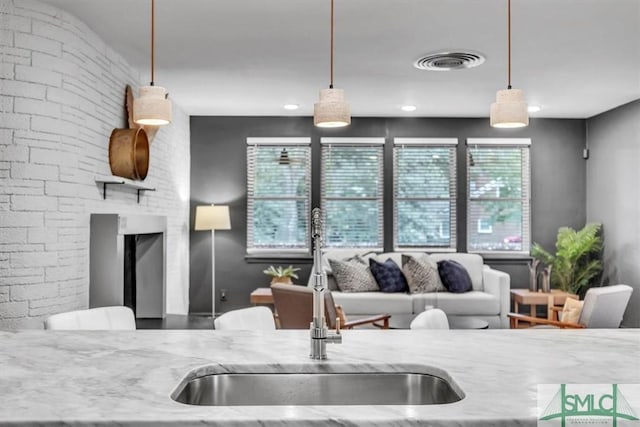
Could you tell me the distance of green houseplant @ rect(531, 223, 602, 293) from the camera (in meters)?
6.30

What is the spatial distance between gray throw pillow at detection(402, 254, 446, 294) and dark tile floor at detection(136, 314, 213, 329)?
7.27 ft

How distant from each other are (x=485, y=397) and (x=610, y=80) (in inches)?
182

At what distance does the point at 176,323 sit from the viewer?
477 cm

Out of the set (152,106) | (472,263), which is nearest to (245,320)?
(152,106)

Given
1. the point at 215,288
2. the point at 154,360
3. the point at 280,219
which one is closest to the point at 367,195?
the point at 280,219

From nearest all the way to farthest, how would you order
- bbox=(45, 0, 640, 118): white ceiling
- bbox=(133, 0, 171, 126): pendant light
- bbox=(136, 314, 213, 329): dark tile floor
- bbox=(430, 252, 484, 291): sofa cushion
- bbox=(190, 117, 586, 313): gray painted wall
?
1. bbox=(133, 0, 171, 126): pendant light
2. bbox=(45, 0, 640, 118): white ceiling
3. bbox=(136, 314, 213, 329): dark tile floor
4. bbox=(430, 252, 484, 291): sofa cushion
5. bbox=(190, 117, 586, 313): gray painted wall

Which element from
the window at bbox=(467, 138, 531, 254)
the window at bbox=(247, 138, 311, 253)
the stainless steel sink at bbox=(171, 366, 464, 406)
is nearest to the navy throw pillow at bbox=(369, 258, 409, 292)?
the window at bbox=(247, 138, 311, 253)

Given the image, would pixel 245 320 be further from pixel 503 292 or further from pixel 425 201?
pixel 425 201

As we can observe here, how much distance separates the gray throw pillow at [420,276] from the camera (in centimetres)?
590

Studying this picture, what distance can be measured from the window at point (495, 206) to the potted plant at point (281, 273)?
2189 millimetres

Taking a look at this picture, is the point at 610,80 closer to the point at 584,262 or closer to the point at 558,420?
the point at 584,262

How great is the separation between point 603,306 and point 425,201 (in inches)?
118

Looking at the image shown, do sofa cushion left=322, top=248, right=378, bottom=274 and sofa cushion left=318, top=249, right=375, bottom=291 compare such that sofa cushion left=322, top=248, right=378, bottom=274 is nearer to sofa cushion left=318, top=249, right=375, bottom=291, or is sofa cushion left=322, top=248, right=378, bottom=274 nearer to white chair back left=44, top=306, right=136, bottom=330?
sofa cushion left=318, top=249, right=375, bottom=291

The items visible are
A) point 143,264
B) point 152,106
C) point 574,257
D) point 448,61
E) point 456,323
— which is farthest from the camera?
point 574,257
